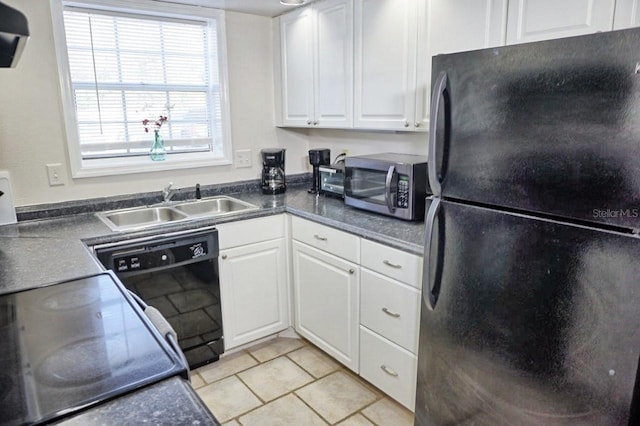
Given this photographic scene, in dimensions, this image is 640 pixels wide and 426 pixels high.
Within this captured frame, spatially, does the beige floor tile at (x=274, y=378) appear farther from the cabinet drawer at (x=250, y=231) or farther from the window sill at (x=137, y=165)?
the window sill at (x=137, y=165)

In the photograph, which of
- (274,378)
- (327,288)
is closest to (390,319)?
(327,288)

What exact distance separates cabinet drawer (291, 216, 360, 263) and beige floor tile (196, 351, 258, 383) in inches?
31.9

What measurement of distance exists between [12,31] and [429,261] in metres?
1.38

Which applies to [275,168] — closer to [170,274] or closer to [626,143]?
[170,274]

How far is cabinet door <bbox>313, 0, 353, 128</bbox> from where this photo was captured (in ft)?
8.08

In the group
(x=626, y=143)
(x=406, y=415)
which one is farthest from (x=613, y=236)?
(x=406, y=415)

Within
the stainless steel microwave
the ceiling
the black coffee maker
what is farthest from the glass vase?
the stainless steel microwave

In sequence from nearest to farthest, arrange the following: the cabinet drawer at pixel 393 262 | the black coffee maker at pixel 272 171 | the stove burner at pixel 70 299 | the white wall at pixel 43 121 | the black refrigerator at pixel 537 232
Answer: the black refrigerator at pixel 537 232, the stove burner at pixel 70 299, the cabinet drawer at pixel 393 262, the white wall at pixel 43 121, the black coffee maker at pixel 272 171

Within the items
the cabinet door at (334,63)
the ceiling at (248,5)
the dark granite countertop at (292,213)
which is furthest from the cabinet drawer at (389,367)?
the ceiling at (248,5)

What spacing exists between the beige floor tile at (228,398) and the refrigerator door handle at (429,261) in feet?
3.77

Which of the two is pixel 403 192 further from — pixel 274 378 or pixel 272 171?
pixel 274 378

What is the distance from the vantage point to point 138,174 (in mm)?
2695

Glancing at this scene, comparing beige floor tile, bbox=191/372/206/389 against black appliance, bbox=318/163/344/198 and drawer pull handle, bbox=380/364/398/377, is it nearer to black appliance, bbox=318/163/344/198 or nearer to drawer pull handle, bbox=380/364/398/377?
drawer pull handle, bbox=380/364/398/377

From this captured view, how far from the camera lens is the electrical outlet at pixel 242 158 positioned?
3053 millimetres
